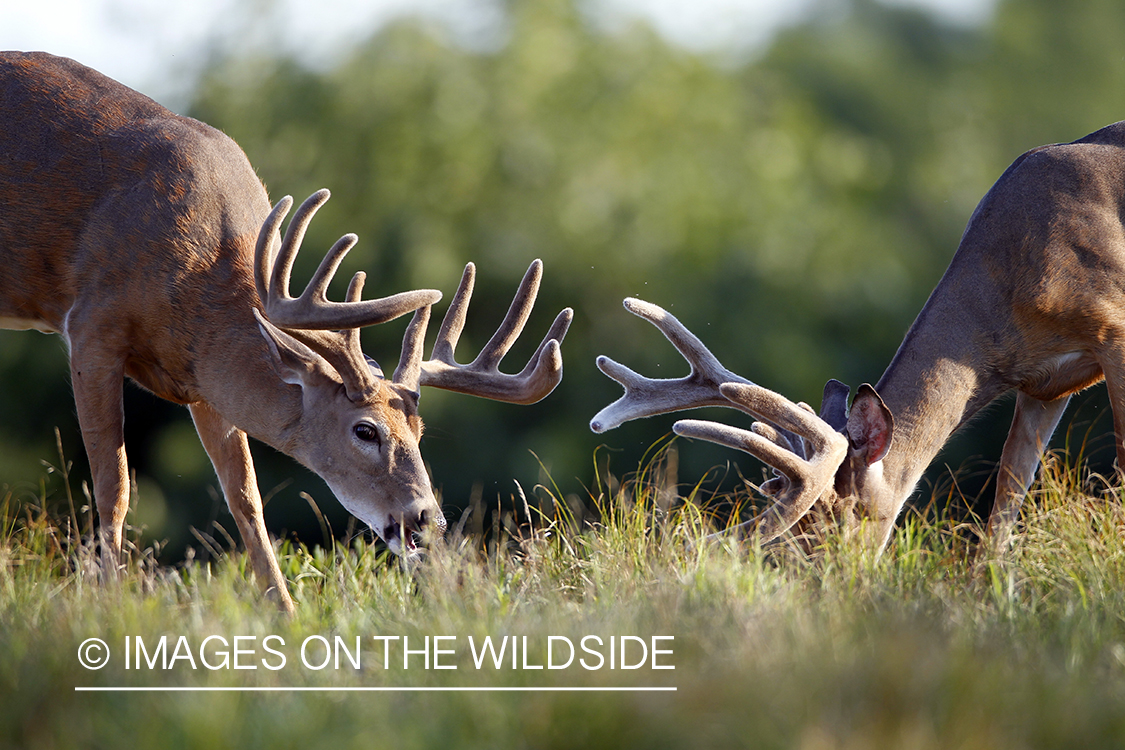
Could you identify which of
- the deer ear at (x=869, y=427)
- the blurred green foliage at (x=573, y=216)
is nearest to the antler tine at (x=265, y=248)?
the deer ear at (x=869, y=427)

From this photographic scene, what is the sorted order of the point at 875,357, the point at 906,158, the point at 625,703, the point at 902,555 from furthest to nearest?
the point at 906,158
the point at 875,357
the point at 902,555
the point at 625,703

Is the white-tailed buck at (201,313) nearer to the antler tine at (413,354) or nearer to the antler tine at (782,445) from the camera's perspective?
the antler tine at (413,354)

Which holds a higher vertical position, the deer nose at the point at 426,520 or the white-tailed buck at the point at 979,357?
the white-tailed buck at the point at 979,357

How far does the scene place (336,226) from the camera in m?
19.2

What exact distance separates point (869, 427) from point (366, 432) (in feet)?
7.87

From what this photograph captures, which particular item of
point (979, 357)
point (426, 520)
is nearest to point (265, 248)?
point (426, 520)

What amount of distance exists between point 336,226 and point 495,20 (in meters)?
7.69

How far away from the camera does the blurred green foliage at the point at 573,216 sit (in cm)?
1650

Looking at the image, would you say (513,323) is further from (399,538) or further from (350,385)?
(399,538)

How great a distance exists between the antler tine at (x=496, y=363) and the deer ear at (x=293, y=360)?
0.52 m

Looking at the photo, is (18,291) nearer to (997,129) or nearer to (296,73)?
A: (296,73)

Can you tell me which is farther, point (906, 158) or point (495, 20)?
point (906, 158)

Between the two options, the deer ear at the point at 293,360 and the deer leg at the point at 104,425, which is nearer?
the deer ear at the point at 293,360

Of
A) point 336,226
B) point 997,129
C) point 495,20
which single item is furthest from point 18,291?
→ point 997,129
